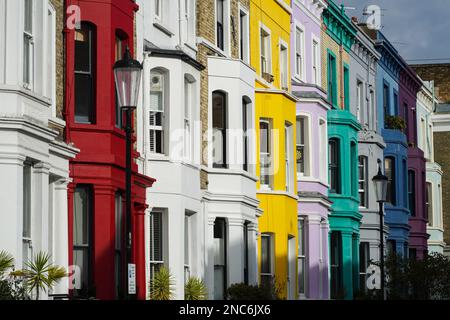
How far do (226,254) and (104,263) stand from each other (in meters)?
9.74

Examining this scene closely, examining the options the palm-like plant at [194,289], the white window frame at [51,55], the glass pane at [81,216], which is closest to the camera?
the white window frame at [51,55]

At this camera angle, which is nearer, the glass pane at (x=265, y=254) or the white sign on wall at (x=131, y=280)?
the white sign on wall at (x=131, y=280)

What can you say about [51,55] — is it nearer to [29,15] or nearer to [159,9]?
[29,15]

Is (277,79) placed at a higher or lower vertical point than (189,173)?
higher

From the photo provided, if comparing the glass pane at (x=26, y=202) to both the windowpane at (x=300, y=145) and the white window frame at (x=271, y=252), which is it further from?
the windowpane at (x=300, y=145)

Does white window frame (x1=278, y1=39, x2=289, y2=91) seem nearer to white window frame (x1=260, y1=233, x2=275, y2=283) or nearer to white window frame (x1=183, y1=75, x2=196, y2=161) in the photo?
white window frame (x1=260, y1=233, x2=275, y2=283)

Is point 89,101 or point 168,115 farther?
point 168,115

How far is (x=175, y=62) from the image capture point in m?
34.5

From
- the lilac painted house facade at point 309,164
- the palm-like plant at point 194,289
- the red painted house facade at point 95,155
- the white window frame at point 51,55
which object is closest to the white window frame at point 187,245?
the palm-like plant at point 194,289

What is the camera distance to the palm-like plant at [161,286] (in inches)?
1284

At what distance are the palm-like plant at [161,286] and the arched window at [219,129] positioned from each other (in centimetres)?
623

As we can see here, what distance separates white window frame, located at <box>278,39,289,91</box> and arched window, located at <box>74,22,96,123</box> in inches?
637
